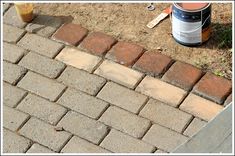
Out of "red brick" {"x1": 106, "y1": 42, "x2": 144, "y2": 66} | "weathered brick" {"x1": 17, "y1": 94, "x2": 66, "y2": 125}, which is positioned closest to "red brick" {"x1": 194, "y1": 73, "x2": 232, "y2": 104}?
"red brick" {"x1": 106, "y1": 42, "x2": 144, "y2": 66}

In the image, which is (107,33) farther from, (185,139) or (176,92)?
(185,139)

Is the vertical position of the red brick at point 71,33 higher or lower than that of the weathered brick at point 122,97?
higher

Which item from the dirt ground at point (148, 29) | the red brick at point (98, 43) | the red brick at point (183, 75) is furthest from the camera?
the red brick at point (98, 43)

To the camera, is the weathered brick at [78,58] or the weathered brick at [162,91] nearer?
the weathered brick at [162,91]

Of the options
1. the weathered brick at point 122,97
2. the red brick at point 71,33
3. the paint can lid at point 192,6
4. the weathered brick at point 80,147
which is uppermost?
the paint can lid at point 192,6

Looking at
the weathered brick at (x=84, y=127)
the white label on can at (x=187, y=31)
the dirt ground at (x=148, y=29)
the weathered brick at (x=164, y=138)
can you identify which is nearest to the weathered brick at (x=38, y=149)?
the weathered brick at (x=84, y=127)

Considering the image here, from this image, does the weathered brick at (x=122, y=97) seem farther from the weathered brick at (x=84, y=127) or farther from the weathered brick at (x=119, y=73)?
the weathered brick at (x=84, y=127)

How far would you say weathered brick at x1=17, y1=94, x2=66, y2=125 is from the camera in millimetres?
4121

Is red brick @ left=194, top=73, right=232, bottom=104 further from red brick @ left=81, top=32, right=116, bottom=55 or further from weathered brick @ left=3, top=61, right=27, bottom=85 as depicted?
weathered brick @ left=3, top=61, right=27, bottom=85

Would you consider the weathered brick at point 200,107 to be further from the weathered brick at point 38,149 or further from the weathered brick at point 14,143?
the weathered brick at point 14,143

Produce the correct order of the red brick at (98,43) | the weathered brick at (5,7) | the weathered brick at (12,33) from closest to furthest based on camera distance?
the red brick at (98,43), the weathered brick at (12,33), the weathered brick at (5,7)

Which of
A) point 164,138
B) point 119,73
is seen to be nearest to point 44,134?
point 119,73

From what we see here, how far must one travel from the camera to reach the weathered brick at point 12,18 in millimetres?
4715

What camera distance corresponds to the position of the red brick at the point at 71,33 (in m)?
4.55
